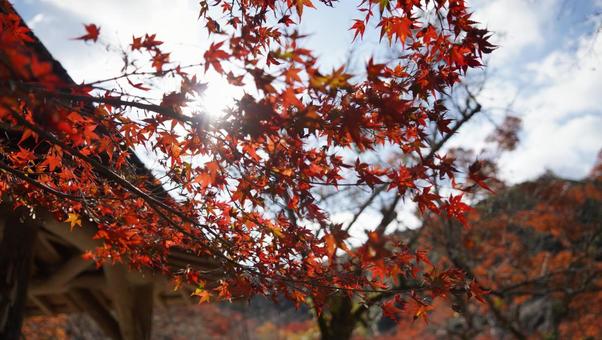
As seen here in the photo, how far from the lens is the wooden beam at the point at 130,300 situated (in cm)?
507

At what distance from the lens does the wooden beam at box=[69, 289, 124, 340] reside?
627 centimetres

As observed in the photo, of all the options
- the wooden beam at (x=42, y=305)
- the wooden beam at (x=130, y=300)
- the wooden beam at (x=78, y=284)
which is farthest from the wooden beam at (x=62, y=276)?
the wooden beam at (x=42, y=305)

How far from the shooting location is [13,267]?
4262 mm

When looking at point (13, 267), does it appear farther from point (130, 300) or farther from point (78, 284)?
point (78, 284)

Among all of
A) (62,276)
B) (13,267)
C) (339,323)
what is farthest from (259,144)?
(339,323)

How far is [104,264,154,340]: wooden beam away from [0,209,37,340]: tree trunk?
854mm

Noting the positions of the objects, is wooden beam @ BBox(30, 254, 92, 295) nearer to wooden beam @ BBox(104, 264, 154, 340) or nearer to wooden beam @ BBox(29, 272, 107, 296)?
wooden beam @ BBox(29, 272, 107, 296)

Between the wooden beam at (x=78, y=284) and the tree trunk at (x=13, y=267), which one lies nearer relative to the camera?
the tree trunk at (x=13, y=267)

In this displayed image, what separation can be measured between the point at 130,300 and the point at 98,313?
5.72 feet

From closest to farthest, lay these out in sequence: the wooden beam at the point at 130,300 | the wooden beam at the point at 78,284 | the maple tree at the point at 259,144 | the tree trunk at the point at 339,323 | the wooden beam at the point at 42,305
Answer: the maple tree at the point at 259,144, the wooden beam at the point at 130,300, the wooden beam at the point at 78,284, the wooden beam at the point at 42,305, the tree trunk at the point at 339,323

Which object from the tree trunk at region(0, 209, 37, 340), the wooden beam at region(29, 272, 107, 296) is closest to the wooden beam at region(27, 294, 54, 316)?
the wooden beam at region(29, 272, 107, 296)

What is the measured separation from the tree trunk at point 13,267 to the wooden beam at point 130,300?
0.85m

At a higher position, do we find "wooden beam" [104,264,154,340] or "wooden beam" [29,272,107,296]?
"wooden beam" [29,272,107,296]

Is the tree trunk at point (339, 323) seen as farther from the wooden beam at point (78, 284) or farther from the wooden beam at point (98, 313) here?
the wooden beam at point (78, 284)
